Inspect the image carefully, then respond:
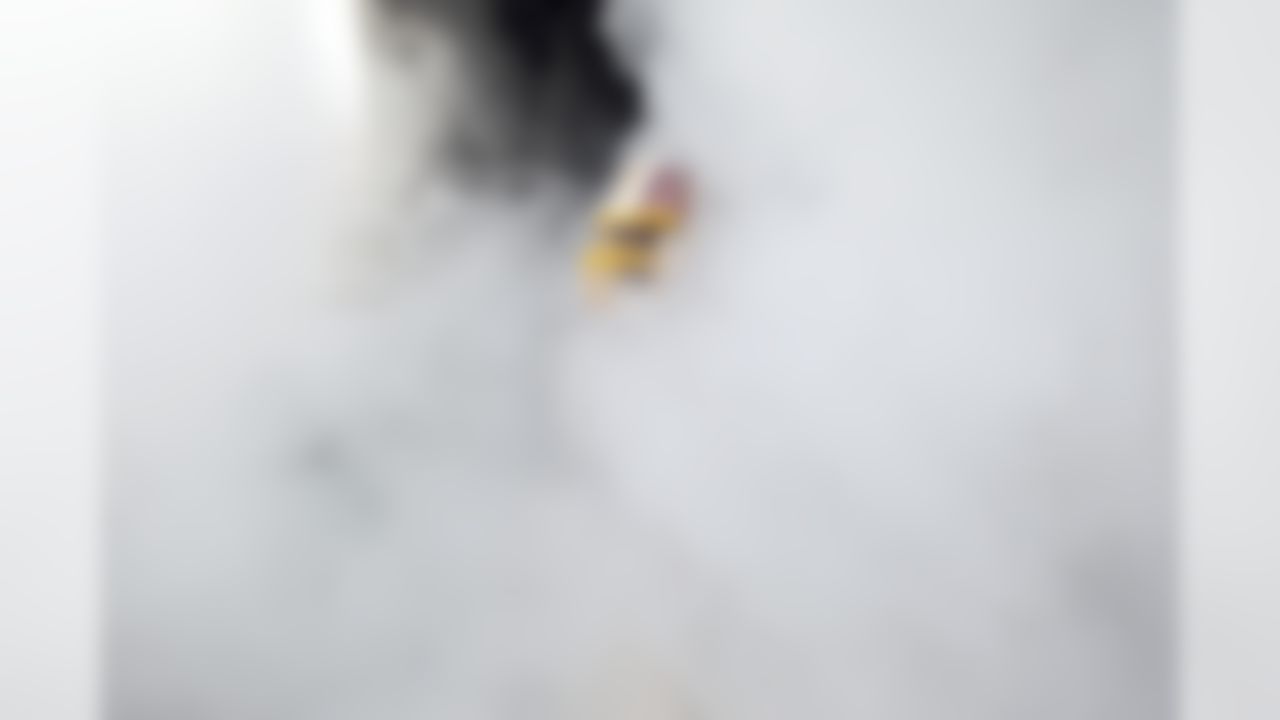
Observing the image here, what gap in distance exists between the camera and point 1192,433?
97cm

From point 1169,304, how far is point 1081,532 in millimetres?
185

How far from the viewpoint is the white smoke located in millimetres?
904

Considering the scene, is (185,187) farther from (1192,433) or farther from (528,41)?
(1192,433)

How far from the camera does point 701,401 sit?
0.94 metres

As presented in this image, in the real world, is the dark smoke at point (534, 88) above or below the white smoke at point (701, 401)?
above

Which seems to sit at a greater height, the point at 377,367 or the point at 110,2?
the point at 110,2

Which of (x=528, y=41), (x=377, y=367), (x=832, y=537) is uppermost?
(x=528, y=41)

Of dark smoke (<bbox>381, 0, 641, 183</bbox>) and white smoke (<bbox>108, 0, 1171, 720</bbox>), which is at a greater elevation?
dark smoke (<bbox>381, 0, 641, 183</bbox>)

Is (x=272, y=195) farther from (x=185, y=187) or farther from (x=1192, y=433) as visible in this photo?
(x=1192, y=433)

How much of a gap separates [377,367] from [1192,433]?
2.02 feet

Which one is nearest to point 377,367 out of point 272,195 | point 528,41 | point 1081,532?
point 272,195

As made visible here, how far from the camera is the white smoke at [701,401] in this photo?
2.97ft

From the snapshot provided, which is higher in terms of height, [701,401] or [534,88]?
[534,88]

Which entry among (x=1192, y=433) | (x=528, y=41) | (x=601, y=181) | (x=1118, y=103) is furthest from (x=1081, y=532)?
(x=528, y=41)
